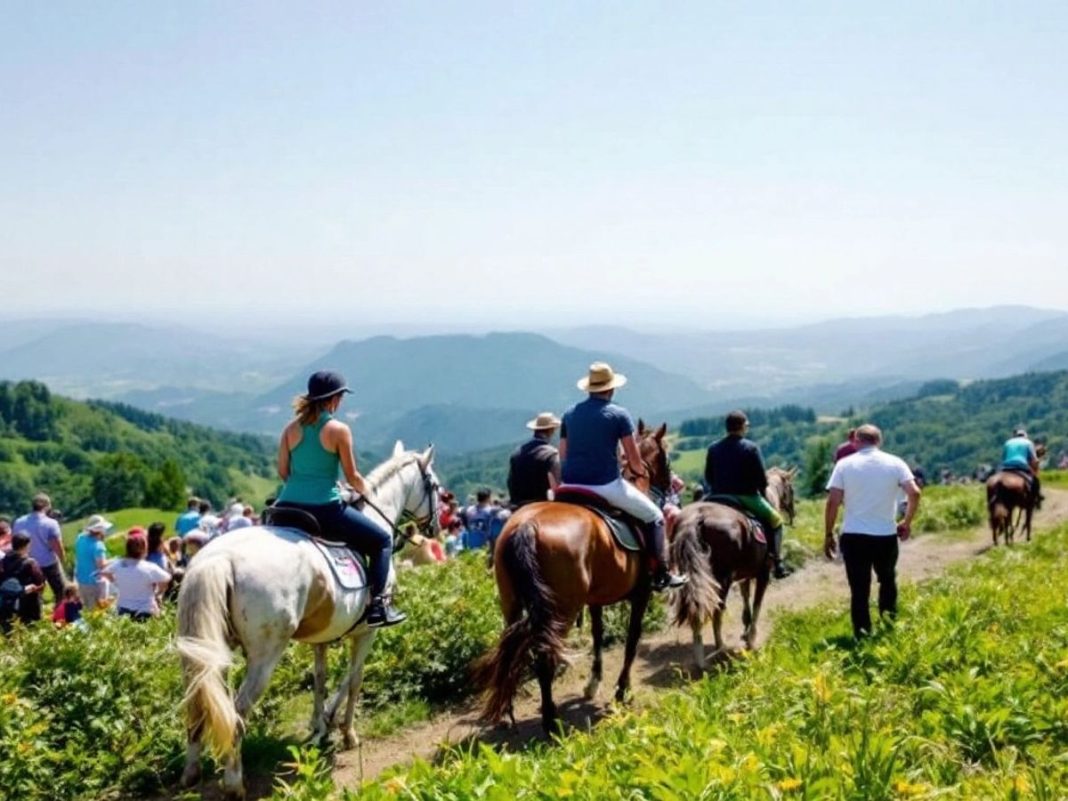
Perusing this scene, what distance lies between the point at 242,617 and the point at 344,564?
1243 millimetres

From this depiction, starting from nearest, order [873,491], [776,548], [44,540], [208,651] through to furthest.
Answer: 1. [208,651]
2. [873,491]
3. [776,548]
4. [44,540]

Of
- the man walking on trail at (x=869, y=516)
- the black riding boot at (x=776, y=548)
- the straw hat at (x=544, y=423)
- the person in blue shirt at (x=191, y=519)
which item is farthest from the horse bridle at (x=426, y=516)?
the person in blue shirt at (x=191, y=519)

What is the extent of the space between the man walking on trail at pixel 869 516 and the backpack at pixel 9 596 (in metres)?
11.7

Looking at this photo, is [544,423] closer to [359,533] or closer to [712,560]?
[712,560]

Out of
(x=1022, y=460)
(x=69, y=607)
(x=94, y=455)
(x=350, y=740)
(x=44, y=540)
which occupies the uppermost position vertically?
(x=1022, y=460)

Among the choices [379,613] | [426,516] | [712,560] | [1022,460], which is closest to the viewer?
[379,613]

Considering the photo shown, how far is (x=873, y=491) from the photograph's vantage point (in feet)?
30.1

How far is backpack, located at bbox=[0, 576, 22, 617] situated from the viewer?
12.6 m

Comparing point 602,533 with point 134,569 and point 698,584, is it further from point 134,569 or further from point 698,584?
point 134,569

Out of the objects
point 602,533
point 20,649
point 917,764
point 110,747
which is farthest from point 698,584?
point 20,649

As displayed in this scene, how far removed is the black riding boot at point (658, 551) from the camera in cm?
928

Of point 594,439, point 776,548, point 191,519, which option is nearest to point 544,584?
point 594,439

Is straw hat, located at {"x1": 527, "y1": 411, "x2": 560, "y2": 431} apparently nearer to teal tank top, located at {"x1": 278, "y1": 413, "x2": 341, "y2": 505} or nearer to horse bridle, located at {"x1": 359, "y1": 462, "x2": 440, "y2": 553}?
Result: horse bridle, located at {"x1": 359, "y1": 462, "x2": 440, "y2": 553}

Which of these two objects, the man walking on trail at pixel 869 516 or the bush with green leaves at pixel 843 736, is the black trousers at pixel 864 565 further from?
the bush with green leaves at pixel 843 736
